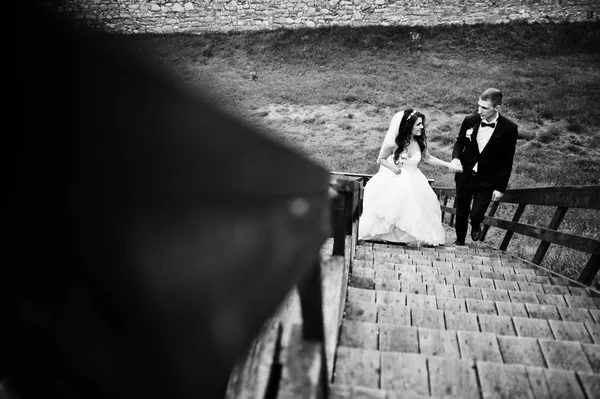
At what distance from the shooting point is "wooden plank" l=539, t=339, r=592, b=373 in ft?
5.27

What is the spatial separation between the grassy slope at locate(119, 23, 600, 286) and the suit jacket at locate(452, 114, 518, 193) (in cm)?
394

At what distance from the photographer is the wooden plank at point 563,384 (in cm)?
136

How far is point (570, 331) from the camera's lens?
1.92 meters

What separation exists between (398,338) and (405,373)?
299 mm

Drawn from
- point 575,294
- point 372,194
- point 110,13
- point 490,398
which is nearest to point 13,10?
point 490,398

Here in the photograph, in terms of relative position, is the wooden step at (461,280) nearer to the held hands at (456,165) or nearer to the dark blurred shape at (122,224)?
the held hands at (456,165)

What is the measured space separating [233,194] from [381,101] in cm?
1506

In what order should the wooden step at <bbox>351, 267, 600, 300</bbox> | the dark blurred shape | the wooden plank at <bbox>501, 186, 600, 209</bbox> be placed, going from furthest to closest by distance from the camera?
1. the wooden plank at <bbox>501, 186, 600, 209</bbox>
2. the wooden step at <bbox>351, 267, 600, 300</bbox>
3. the dark blurred shape

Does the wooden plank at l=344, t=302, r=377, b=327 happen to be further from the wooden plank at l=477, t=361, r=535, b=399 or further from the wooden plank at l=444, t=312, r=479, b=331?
the wooden plank at l=477, t=361, r=535, b=399

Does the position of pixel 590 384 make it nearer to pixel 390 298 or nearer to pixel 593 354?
pixel 593 354

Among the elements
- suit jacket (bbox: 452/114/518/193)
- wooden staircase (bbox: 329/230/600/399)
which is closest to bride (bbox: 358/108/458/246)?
suit jacket (bbox: 452/114/518/193)

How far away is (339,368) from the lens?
4.67 ft

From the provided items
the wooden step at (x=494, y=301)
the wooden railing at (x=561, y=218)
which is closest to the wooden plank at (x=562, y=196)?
the wooden railing at (x=561, y=218)

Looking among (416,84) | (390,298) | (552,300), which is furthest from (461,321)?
(416,84)
